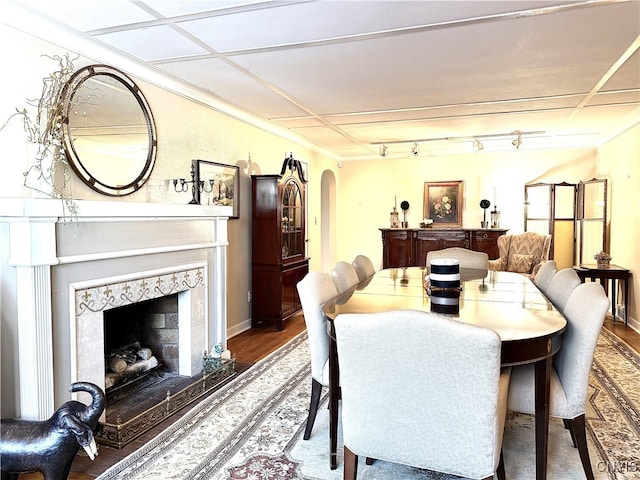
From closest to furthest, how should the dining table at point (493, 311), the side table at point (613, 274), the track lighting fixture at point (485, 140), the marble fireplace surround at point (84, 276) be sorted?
1. the dining table at point (493, 311)
2. the marble fireplace surround at point (84, 276)
3. the side table at point (613, 274)
4. the track lighting fixture at point (485, 140)

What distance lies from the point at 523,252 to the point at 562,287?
390 centimetres

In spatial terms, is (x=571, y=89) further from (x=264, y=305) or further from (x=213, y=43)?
(x=264, y=305)

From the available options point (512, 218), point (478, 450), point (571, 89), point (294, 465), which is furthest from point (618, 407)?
point (512, 218)

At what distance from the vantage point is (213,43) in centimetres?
282

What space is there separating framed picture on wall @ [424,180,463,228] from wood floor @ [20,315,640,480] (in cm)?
274

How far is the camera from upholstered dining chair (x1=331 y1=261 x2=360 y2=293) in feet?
9.89

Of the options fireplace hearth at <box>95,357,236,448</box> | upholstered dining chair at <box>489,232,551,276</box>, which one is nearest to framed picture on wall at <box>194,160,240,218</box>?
fireplace hearth at <box>95,357,236,448</box>

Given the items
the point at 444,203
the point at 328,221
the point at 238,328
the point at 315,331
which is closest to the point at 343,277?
the point at 315,331

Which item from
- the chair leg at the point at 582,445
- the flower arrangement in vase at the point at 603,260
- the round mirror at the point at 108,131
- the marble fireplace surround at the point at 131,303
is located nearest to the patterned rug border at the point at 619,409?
the chair leg at the point at 582,445

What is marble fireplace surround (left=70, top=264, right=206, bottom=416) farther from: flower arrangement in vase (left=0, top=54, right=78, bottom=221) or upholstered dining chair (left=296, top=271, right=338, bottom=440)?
upholstered dining chair (left=296, top=271, right=338, bottom=440)

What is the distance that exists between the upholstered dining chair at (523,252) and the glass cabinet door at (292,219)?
275cm

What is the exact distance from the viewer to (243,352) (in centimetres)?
412

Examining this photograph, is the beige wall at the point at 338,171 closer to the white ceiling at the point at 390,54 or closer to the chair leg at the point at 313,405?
the white ceiling at the point at 390,54

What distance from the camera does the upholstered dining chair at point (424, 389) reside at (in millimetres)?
1484
